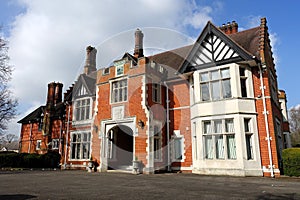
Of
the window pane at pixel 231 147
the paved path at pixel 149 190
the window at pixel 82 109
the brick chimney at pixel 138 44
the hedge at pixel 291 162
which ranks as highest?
the brick chimney at pixel 138 44

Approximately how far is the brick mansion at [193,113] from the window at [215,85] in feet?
0.20

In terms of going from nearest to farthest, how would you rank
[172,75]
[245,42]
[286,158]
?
1. [286,158]
2. [245,42]
3. [172,75]

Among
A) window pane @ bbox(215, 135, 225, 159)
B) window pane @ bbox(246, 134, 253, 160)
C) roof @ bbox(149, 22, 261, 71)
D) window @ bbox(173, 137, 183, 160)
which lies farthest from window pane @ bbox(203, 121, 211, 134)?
roof @ bbox(149, 22, 261, 71)

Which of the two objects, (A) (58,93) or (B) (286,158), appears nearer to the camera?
(B) (286,158)

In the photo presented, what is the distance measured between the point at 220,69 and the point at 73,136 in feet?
47.7

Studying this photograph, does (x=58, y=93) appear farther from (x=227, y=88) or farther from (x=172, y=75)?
(x=227, y=88)

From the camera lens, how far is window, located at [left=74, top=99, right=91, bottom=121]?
68.6 feet

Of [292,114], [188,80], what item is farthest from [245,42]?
[292,114]

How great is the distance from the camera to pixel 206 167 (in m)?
13.8

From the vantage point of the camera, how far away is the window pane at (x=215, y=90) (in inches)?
568

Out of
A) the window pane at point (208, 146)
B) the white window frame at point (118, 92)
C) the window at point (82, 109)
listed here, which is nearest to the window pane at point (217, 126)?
the window pane at point (208, 146)

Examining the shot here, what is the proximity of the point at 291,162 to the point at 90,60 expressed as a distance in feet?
73.5

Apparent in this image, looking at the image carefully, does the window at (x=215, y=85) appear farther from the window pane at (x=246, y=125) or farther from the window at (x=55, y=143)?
the window at (x=55, y=143)

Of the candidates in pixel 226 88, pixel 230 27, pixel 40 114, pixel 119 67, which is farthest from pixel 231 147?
pixel 40 114
